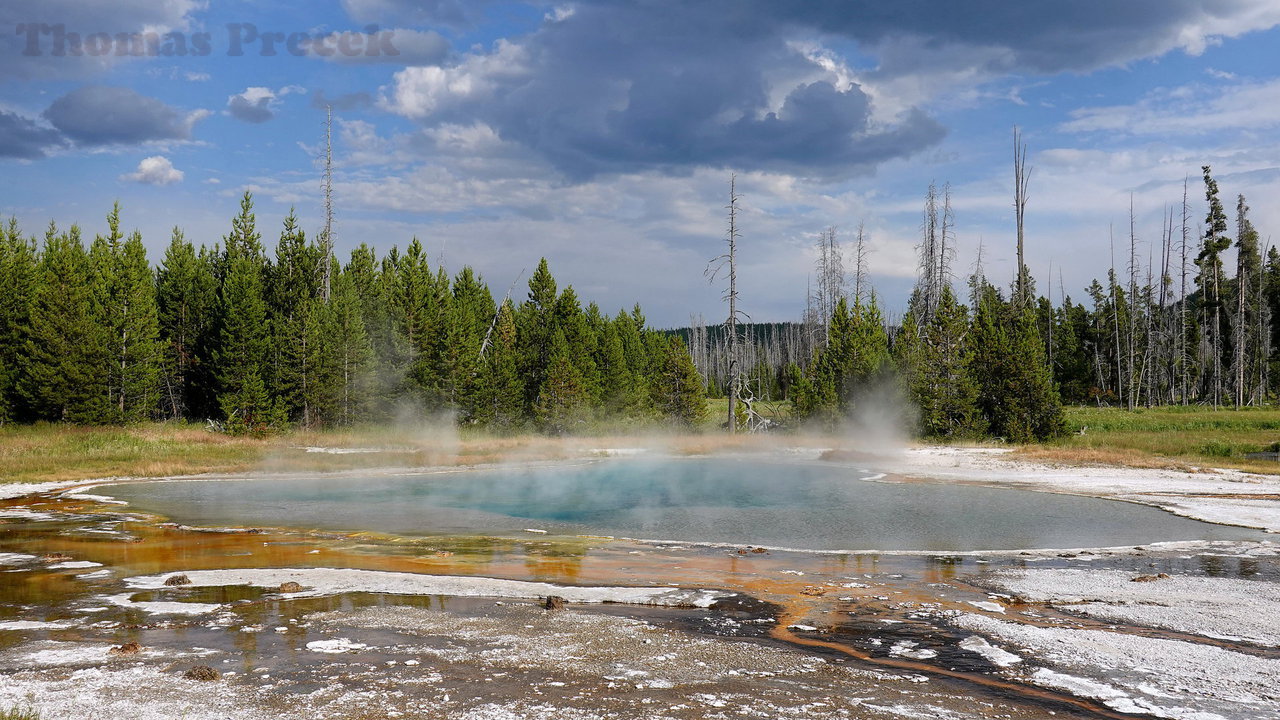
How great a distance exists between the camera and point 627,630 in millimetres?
9133

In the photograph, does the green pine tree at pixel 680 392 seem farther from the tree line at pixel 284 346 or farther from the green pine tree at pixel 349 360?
the green pine tree at pixel 349 360

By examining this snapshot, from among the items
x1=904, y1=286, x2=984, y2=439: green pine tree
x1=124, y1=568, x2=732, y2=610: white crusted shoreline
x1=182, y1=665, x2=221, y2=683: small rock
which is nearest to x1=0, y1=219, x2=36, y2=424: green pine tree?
x1=124, y1=568, x2=732, y2=610: white crusted shoreline

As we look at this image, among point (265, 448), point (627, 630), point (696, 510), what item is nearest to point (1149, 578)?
point (627, 630)

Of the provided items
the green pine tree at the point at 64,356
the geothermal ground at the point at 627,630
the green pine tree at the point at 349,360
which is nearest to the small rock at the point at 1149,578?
the geothermal ground at the point at 627,630

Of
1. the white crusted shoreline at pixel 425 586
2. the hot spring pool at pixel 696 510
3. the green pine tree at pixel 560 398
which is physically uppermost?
the green pine tree at pixel 560 398

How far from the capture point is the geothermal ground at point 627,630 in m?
6.86

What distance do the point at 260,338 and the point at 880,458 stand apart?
34669 millimetres

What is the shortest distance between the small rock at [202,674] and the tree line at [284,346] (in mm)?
37796

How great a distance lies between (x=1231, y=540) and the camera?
15.6 meters

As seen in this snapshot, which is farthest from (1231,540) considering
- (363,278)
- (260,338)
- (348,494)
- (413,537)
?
(363,278)

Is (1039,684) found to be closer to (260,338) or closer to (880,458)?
(880,458)

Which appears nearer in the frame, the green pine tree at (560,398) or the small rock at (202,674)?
the small rock at (202,674)

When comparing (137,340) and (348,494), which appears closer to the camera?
(348,494)

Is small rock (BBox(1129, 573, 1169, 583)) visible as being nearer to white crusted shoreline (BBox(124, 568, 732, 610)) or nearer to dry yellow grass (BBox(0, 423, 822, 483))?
white crusted shoreline (BBox(124, 568, 732, 610))
